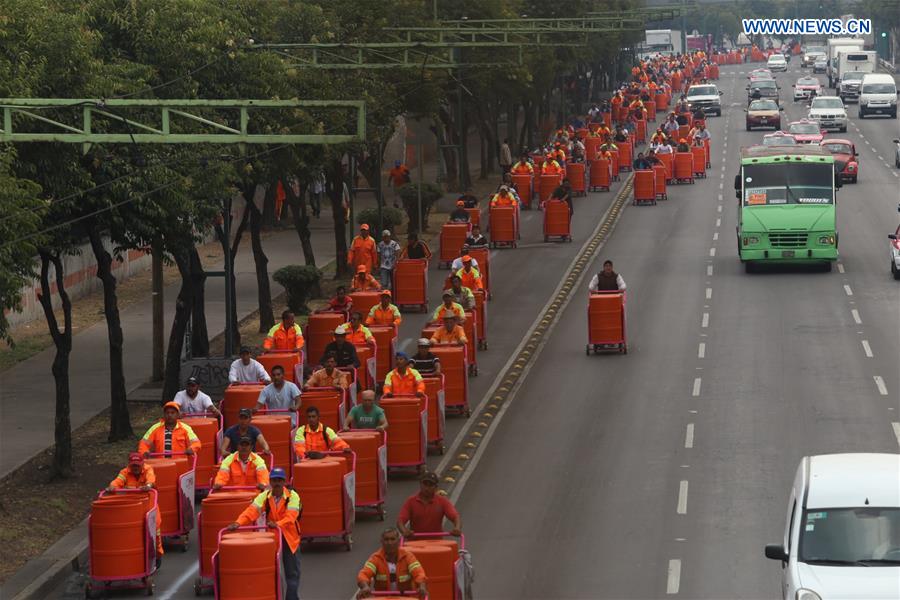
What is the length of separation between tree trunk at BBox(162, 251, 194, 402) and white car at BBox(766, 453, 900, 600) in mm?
14071

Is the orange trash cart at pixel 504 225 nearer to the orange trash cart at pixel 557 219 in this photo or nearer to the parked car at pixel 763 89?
Answer: the orange trash cart at pixel 557 219

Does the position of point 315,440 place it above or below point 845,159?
below

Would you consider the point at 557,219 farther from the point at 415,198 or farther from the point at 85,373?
the point at 85,373

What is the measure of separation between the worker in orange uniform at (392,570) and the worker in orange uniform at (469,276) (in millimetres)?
17913

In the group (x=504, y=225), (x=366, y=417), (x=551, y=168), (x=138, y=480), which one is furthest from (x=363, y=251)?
(x=551, y=168)

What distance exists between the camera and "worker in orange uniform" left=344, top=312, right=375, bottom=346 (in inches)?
1113

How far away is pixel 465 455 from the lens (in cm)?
2508

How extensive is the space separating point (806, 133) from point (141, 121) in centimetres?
4589

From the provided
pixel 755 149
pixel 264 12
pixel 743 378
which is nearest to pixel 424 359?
pixel 743 378

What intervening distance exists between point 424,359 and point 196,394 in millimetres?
3970

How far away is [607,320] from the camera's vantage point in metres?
31.8

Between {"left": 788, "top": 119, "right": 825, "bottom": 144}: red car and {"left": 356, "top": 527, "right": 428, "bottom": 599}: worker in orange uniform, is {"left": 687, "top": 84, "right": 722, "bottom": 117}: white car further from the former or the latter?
{"left": 356, "top": 527, "right": 428, "bottom": 599}: worker in orange uniform

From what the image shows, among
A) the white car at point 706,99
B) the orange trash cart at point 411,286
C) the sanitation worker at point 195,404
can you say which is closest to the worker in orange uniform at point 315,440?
the sanitation worker at point 195,404

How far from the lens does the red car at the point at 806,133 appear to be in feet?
213
